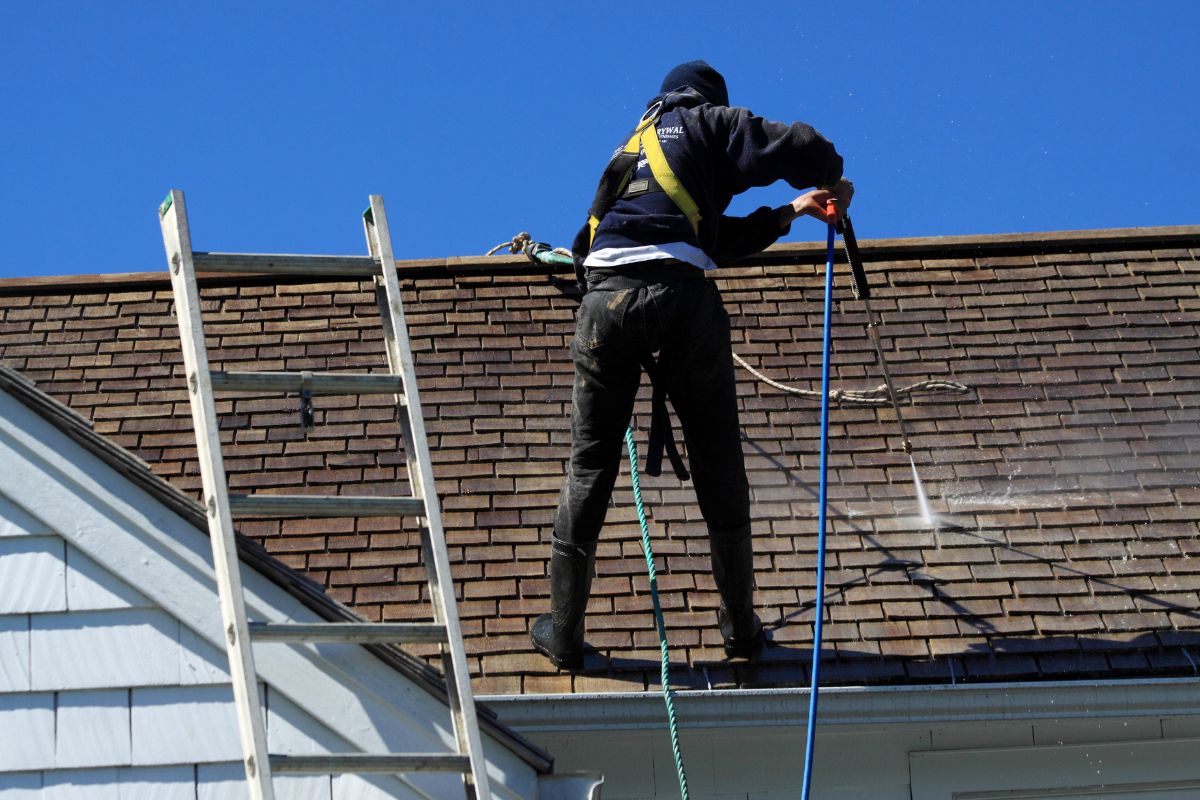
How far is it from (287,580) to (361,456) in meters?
2.57

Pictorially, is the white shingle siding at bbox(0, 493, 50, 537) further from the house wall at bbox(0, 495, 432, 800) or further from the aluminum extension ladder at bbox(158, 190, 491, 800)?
the aluminum extension ladder at bbox(158, 190, 491, 800)

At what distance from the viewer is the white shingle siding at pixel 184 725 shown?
15.1 ft

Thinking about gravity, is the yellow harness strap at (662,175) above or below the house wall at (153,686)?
above

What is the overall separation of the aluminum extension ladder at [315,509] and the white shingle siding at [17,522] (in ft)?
2.06

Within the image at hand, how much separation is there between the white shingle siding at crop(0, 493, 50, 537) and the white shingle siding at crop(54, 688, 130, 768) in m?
0.49

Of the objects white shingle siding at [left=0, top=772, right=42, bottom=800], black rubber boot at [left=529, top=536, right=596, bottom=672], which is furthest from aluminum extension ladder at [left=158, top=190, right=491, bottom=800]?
black rubber boot at [left=529, top=536, right=596, bottom=672]

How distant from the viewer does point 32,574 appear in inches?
185

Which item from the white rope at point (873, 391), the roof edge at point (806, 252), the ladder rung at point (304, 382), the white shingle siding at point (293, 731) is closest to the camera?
the ladder rung at point (304, 382)

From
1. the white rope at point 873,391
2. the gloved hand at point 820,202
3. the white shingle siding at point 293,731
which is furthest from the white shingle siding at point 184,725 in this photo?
the white rope at point 873,391

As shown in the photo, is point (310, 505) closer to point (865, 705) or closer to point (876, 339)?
point (865, 705)

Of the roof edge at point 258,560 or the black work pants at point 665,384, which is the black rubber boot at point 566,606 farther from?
the roof edge at point 258,560

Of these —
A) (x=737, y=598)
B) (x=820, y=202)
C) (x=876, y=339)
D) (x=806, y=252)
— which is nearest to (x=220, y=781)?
(x=737, y=598)

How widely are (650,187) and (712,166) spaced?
0.80 feet

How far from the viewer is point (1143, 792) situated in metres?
5.91
